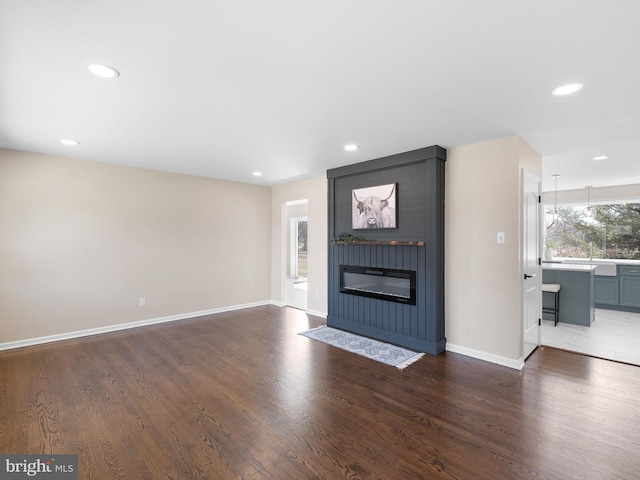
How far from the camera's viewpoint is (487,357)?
3488mm

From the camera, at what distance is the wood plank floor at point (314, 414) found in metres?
1.89

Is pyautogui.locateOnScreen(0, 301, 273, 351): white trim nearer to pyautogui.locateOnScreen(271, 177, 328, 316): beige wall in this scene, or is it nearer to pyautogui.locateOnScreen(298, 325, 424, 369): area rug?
pyautogui.locateOnScreen(271, 177, 328, 316): beige wall

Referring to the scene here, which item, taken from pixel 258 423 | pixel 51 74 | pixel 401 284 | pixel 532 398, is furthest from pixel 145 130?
pixel 532 398

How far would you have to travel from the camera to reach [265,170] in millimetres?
5047

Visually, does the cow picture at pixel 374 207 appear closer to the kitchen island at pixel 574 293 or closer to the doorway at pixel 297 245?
the kitchen island at pixel 574 293

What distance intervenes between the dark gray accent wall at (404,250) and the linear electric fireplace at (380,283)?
0.07 metres

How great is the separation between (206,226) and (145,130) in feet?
8.44

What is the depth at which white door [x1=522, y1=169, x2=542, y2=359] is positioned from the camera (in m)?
3.39

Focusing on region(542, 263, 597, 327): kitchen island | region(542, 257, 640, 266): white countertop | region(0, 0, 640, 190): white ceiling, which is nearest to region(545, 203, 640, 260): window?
region(542, 257, 640, 266): white countertop

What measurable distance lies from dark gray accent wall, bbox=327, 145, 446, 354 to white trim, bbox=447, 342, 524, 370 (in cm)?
15

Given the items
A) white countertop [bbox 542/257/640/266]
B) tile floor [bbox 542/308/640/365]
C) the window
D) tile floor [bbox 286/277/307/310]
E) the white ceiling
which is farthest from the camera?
the window

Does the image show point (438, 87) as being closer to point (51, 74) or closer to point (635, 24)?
point (635, 24)

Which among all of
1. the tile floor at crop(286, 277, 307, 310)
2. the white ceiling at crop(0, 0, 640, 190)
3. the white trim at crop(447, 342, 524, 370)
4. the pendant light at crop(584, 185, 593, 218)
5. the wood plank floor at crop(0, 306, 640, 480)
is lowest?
the wood plank floor at crop(0, 306, 640, 480)

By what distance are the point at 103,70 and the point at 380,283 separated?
3.65 meters
